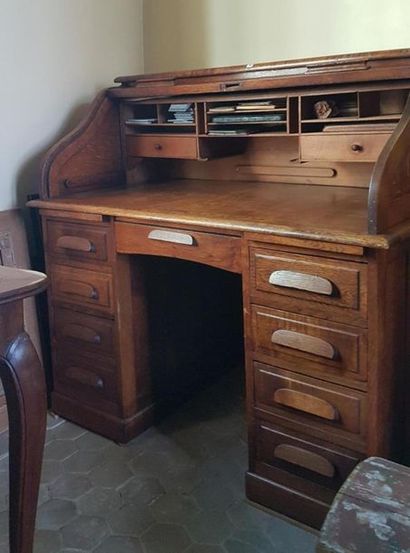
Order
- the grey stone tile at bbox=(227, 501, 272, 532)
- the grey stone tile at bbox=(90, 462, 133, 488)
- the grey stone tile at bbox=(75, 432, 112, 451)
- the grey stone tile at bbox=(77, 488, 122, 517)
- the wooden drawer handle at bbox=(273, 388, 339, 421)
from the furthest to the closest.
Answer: the grey stone tile at bbox=(75, 432, 112, 451)
the grey stone tile at bbox=(90, 462, 133, 488)
the grey stone tile at bbox=(77, 488, 122, 517)
the grey stone tile at bbox=(227, 501, 272, 532)
the wooden drawer handle at bbox=(273, 388, 339, 421)

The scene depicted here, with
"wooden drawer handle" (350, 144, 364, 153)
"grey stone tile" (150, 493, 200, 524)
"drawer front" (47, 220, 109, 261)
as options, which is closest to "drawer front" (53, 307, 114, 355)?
"drawer front" (47, 220, 109, 261)

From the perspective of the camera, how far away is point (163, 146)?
238 cm

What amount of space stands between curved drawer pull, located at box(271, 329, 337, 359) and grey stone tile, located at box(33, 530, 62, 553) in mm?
827

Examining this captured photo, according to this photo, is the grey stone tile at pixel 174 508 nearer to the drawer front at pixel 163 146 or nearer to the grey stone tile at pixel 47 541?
the grey stone tile at pixel 47 541

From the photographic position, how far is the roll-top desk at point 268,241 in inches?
64.8

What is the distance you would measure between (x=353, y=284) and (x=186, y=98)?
103cm

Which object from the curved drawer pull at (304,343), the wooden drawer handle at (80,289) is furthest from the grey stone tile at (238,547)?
the wooden drawer handle at (80,289)

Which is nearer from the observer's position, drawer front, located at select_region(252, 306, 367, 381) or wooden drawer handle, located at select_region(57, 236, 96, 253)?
drawer front, located at select_region(252, 306, 367, 381)

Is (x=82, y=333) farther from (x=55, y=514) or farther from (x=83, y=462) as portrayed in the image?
(x=55, y=514)

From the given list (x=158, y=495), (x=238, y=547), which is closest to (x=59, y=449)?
(x=158, y=495)

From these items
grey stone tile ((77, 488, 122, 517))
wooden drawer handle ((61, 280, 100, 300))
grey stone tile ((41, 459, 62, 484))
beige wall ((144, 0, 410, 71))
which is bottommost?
grey stone tile ((77, 488, 122, 517))

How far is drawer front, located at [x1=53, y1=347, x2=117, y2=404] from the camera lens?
7.67 ft

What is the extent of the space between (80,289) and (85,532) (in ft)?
2.66

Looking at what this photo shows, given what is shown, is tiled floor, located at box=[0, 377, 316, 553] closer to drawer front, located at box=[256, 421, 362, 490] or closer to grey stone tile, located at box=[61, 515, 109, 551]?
grey stone tile, located at box=[61, 515, 109, 551]
